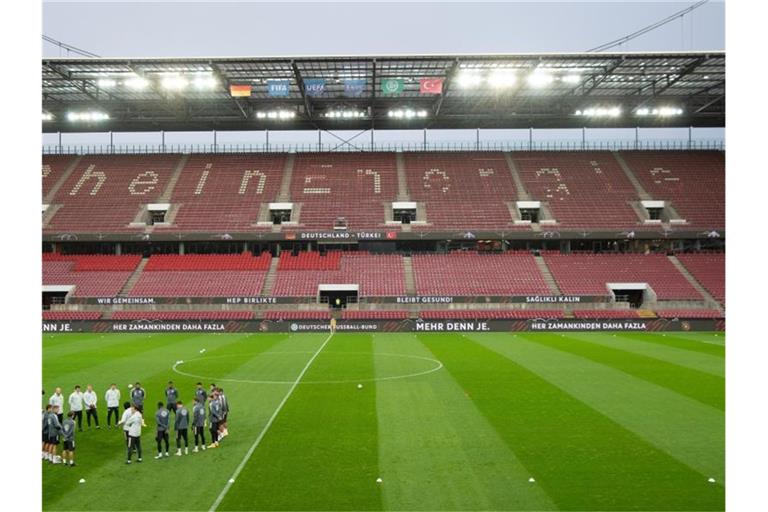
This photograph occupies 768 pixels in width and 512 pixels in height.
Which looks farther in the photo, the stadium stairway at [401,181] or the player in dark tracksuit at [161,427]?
the stadium stairway at [401,181]

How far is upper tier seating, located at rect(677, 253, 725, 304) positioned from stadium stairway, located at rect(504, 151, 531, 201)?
15843 mm

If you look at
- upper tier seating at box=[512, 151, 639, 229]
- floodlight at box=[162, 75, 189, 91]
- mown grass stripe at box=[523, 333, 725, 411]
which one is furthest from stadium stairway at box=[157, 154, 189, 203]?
mown grass stripe at box=[523, 333, 725, 411]

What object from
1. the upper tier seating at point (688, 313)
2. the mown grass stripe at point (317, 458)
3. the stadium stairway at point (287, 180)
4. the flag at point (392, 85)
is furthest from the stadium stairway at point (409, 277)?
the mown grass stripe at point (317, 458)

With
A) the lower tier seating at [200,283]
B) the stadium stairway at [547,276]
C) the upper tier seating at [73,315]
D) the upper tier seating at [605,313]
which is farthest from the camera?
the stadium stairway at [547,276]

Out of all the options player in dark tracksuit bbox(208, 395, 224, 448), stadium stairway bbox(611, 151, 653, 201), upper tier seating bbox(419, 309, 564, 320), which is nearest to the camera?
player in dark tracksuit bbox(208, 395, 224, 448)

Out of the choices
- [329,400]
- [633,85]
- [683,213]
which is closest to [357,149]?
[633,85]

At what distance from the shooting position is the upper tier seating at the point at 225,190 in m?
60.2

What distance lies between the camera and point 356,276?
2157 inches

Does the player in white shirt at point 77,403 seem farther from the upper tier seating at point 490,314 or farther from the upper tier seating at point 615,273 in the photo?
the upper tier seating at point 615,273

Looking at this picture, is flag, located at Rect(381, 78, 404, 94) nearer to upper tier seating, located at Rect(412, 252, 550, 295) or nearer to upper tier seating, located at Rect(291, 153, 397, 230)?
upper tier seating, located at Rect(291, 153, 397, 230)

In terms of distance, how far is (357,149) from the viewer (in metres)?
72.8

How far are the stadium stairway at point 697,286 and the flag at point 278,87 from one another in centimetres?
3884

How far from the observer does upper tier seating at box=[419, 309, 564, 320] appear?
157 feet

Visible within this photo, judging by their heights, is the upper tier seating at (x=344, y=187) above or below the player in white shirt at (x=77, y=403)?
above
